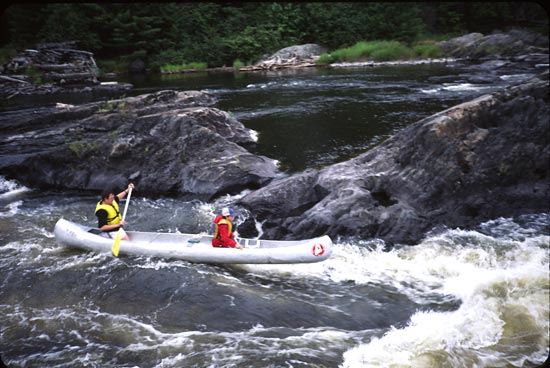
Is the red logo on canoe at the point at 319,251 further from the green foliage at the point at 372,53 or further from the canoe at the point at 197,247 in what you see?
the green foliage at the point at 372,53

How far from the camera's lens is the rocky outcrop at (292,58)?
99.9ft

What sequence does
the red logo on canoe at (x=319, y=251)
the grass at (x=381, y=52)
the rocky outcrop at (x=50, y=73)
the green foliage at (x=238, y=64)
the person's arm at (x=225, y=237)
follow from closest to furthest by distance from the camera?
the red logo on canoe at (x=319, y=251), the person's arm at (x=225, y=237), the rocky outcrop at (x=50, y=73), the grass at (x=381, y=52), the green foliage at (x=238, y=64)

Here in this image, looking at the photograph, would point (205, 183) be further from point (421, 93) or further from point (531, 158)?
point (421, 93)

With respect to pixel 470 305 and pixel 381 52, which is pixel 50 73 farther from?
pixel 470 305

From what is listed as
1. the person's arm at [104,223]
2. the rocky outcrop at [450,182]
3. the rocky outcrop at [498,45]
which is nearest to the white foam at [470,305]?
the rocky outcrop at [450,182]

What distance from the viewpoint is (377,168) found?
8.17 m

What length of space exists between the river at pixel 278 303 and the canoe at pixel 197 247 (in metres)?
0.19

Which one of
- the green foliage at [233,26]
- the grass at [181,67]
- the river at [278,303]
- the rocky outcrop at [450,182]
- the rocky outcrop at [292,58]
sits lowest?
the river at [278,303]

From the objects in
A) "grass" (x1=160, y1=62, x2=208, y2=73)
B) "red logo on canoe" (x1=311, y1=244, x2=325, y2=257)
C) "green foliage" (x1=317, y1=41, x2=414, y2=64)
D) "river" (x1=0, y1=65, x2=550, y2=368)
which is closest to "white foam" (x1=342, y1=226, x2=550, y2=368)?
"river" (x1=0, y1=65, x2=550, y2=368)

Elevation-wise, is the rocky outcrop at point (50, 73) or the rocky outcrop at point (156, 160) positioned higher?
the rocky outcrop at point (50, 73)

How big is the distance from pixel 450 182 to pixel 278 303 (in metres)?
3.99

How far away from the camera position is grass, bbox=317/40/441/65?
1143 inches

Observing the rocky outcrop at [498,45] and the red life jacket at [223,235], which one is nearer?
the red life jacket at [223,235]

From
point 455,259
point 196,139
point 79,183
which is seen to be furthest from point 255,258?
point 79,183
